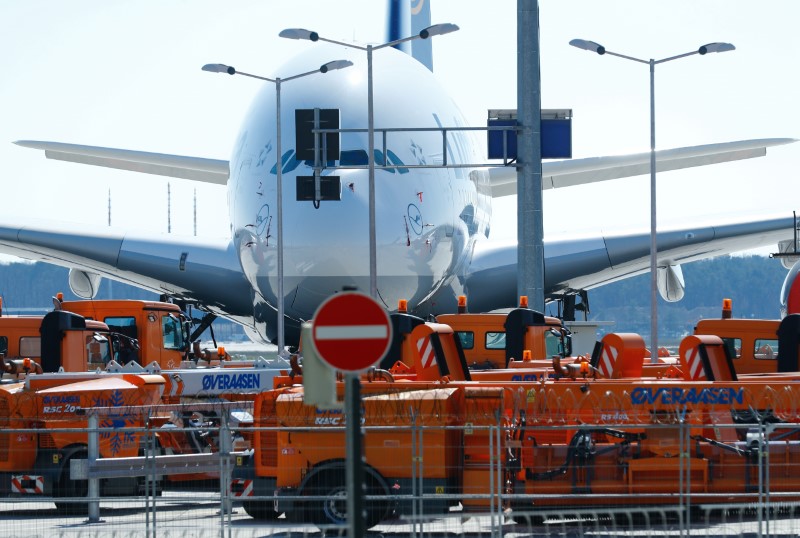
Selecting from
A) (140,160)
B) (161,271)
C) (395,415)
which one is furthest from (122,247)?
(395,415)

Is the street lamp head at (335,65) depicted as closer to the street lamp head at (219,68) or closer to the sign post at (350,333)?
the street lamp head at (219,68)

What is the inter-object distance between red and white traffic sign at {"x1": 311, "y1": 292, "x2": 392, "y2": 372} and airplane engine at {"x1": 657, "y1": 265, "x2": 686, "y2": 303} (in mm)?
30344

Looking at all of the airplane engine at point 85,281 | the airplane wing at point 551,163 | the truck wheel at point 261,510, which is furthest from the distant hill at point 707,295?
the truck wheel at point 261,510

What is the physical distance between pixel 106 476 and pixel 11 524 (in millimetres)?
997

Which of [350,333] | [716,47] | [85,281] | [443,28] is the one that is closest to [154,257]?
[85,281]

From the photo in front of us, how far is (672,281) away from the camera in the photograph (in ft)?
126

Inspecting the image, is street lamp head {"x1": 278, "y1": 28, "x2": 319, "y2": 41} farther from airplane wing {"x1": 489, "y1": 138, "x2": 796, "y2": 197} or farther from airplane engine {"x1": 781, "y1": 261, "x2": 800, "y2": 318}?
airplane engine {"x1": 781, "y1": 261, "x2": 800, "y2": 318}

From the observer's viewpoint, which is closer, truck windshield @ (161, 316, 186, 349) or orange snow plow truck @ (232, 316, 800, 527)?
orange snow plow truck @ (232, 316, 800, 527)

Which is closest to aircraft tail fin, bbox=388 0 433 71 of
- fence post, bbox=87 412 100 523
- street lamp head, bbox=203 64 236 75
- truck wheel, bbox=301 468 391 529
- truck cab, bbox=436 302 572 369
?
street lamp head, bbox=203 64 236 75

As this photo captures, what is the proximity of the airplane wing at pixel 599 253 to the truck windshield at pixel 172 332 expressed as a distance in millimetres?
10253

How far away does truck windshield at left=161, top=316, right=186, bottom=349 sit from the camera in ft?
88.8

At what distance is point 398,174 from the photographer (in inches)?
1235

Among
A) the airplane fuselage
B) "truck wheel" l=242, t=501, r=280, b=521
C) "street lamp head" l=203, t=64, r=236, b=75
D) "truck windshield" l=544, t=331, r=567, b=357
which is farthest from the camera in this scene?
"street lamp head" l=203, t=64, r=236, b=75

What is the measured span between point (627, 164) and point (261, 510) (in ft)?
87.5
